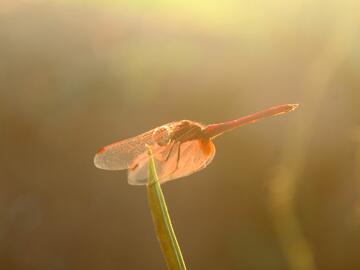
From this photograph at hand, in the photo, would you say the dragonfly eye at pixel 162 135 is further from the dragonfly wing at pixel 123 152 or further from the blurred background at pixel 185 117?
the blurred background at pixel 185 117

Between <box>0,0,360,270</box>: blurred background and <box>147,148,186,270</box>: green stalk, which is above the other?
<box>0,0,360,270</box>: blurred background

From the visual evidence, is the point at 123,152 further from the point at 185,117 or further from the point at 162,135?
the point at 185,117

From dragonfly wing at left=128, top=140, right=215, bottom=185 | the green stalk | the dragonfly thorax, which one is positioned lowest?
the green stalk

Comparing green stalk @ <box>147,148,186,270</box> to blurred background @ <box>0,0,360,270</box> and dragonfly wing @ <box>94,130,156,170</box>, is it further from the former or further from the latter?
blurred background @ <box>0,0,360,270</box>

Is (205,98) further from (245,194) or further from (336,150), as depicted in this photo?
(336,150)

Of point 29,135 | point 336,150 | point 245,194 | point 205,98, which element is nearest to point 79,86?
point 29,135

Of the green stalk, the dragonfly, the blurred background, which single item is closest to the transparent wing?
the dragonfly

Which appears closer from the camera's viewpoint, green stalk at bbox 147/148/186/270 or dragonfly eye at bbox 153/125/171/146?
green stalk at bbox 147/148/186/270

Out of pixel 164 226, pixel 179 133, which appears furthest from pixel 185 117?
pixel 164 226
